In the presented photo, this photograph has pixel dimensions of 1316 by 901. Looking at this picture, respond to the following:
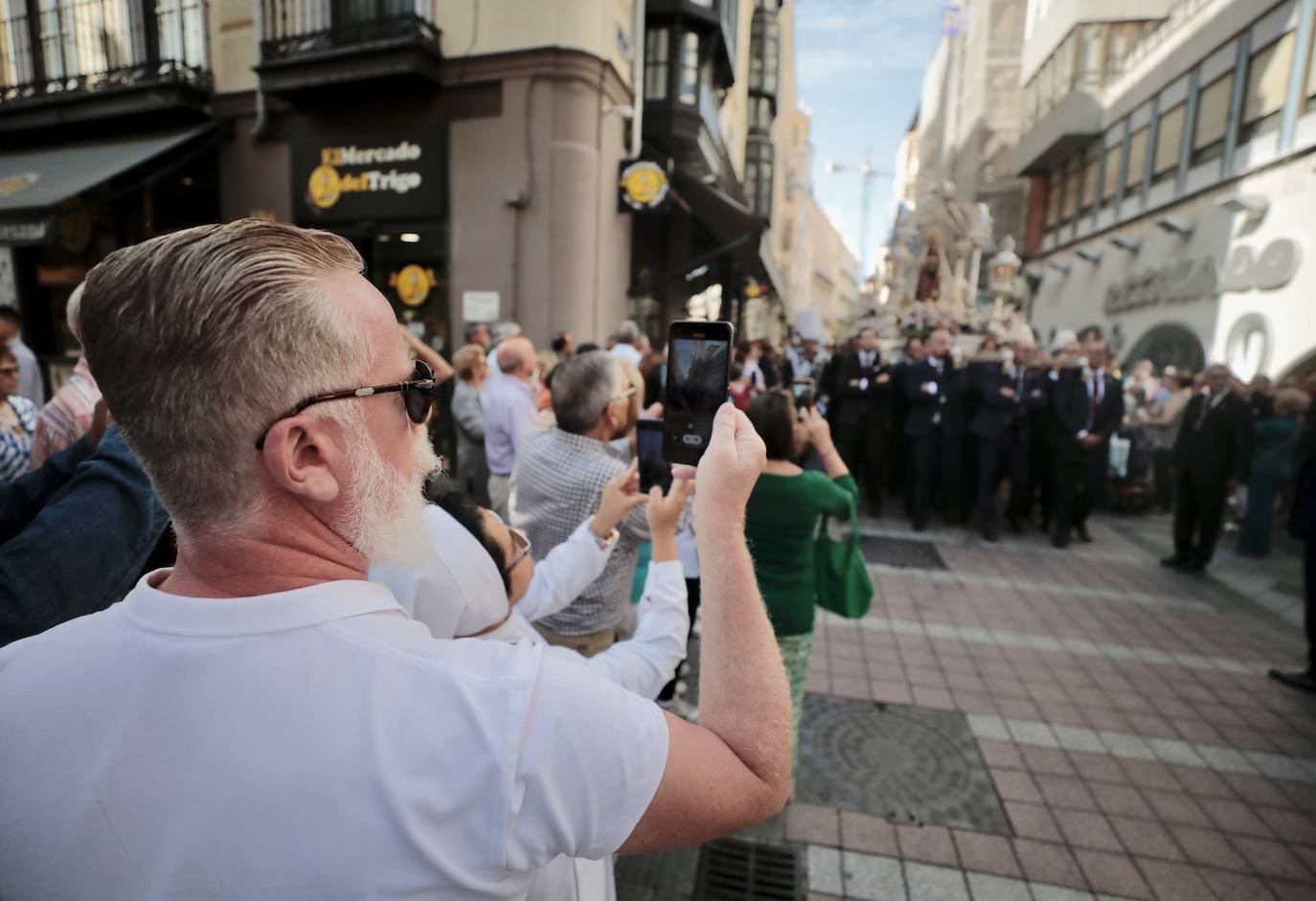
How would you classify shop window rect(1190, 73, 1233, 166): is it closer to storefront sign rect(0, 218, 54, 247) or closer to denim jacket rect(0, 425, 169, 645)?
denim jacket rect(0, 425, 169, 645)

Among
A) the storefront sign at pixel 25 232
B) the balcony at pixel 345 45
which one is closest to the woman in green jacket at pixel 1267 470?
the balcony at pixel 345 45

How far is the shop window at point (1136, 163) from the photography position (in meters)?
20.3

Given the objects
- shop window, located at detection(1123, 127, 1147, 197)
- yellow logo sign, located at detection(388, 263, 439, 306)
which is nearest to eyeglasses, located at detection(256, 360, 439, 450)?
yellow logo sign, located at detection(388, 263, 439, 306)

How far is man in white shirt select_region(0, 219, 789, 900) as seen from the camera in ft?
2.33

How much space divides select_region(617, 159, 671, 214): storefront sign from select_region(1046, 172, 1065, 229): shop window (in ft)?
80.9

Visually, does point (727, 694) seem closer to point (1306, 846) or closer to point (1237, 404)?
point (1306, 846)

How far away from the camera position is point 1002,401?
24.1ft

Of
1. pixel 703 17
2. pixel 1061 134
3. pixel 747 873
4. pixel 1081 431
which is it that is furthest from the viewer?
pixel 1061 134

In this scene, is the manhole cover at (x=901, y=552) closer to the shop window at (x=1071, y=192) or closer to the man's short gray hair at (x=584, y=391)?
the man's short gray hair at (x=584, y=391)

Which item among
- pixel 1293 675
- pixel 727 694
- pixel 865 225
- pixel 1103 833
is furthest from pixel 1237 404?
pixel 865 225

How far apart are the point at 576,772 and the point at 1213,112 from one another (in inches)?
885

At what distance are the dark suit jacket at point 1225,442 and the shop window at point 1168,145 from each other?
52.1 feet

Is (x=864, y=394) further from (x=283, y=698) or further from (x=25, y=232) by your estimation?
(x=25, y=232)

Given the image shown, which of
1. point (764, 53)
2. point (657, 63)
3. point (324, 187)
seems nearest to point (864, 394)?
point (657, 63)
